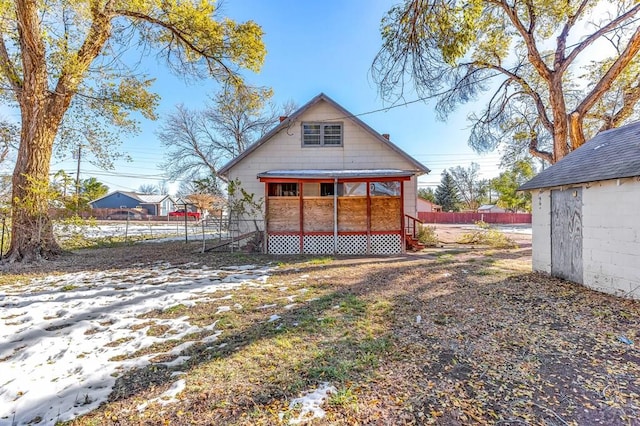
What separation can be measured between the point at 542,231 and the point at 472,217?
34.8 metres

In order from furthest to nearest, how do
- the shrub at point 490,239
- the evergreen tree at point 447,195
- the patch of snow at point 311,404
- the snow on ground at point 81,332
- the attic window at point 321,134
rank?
1. the evergreen tree at point 447,195
2. the shrub at point 490,239
3. the attic window at point 321,134
4. the snow on ground at point 81,332
5. the patch of snow at point 311,404

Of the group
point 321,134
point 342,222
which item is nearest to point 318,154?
point 321,134

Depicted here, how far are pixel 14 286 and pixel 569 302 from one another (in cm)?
1094

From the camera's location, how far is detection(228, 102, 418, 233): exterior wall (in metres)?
12.5

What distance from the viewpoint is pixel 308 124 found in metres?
12.7

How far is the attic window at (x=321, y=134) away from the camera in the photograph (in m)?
12.6

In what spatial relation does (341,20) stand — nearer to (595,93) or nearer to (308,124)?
(308,124)

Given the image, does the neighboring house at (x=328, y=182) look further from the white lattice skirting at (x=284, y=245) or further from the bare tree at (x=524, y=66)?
the bare tree at (x=524, y=66)

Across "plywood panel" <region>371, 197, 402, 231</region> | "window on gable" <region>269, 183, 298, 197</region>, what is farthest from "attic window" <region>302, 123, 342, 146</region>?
"plywood panel" <region>371, 197, 402, 231</region>

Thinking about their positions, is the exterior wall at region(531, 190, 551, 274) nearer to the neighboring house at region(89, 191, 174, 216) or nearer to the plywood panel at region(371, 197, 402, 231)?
the plywood panel at region(371, 197, 402, 231)

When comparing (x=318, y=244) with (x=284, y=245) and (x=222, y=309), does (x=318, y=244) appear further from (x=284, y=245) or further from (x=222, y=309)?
(x=222, y=309)

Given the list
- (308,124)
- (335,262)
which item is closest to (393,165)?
(308,124)

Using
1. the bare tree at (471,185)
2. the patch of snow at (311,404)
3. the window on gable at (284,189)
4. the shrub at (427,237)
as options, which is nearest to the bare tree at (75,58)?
the window on gable at (284,189)

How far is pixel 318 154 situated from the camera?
12578 mm
